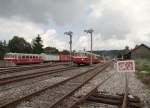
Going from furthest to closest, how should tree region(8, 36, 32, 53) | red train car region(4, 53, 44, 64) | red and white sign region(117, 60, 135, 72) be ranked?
tree region(8, 36, 32, 53) < red train car region(4, 53, 44, 64) < red and white sign region(117, 60, 135, 72)

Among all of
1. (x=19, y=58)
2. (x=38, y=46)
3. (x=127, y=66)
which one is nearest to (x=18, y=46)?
(x=38, y=46)

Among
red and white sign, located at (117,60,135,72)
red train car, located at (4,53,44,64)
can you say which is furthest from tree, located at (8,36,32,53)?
red and white sign, located at (117,60,135,72)

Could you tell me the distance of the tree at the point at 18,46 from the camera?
10138cm

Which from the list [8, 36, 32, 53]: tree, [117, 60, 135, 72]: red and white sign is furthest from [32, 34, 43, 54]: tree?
[117, 60, 135, 72]: red and white sign

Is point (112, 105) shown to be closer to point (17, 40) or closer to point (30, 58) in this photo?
point (30, 58)

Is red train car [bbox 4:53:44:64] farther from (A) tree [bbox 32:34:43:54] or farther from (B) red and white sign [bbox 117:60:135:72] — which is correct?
(A) tree [bbox 32:34:43:54]

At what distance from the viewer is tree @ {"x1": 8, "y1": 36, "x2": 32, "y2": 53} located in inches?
3991

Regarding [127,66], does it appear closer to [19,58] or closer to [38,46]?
[19,58]

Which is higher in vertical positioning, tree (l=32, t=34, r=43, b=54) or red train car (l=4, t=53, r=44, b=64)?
tree (l=32, t=34, r=43, b=54)

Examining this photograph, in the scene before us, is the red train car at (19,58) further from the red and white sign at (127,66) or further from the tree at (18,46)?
the tree at (18,46)

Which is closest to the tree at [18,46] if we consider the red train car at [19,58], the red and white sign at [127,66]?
the red train car at [19,58]

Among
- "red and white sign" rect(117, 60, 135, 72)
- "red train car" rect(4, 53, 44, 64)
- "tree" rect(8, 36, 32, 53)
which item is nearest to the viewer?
"red and white sign" rect(117, 60, 135, 72)

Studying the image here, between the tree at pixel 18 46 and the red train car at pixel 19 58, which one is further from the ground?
the tree at pixel 18 46

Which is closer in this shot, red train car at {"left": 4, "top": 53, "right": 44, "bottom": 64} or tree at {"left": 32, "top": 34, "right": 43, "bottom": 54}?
red train car at {"left": 4, "top": 53, "right": 44, "bottom": 64}
